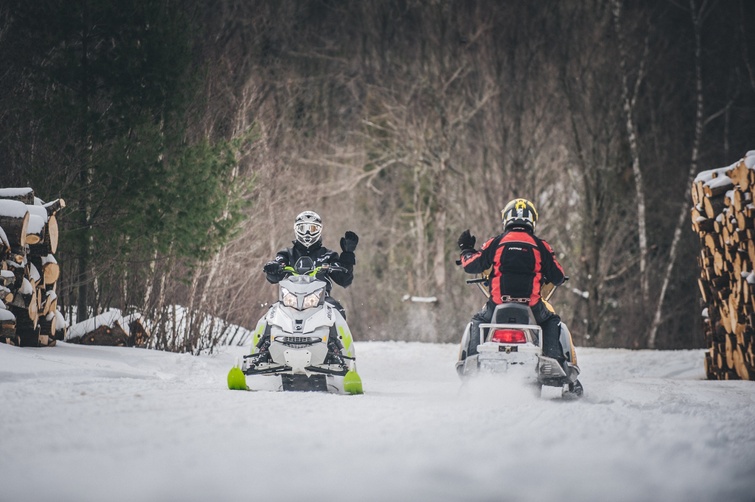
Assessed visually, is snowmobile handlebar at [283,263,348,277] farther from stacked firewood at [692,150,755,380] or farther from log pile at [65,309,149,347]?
stacked firewood at [692,150,755,380]

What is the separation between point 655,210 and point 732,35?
23.0ft

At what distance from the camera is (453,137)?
2952 cm

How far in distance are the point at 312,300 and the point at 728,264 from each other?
250 inches

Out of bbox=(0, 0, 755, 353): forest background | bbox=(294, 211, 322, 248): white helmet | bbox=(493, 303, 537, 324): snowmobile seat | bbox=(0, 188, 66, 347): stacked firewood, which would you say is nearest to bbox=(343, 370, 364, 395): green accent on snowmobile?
bbox=(493, 303, 537, 324): snowmobile seat

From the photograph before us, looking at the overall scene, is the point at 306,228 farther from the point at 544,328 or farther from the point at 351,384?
the point at 544,328

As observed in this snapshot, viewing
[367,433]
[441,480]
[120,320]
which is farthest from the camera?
[120,320]

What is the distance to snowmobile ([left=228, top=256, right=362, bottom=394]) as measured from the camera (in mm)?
8875

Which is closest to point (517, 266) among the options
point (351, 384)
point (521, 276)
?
point (521, 276)

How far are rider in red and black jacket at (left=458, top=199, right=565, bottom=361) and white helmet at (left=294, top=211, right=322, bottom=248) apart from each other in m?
2.23

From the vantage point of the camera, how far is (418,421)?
6039 millimetres

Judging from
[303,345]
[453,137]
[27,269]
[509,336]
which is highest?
[453,137]

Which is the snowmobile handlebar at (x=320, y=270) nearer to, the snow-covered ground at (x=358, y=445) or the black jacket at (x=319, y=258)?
the black jacket at (x=319, y=258)

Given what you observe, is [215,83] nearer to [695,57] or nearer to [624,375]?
[624,375]

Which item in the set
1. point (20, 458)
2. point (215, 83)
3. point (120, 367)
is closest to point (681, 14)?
point (215, 83)
